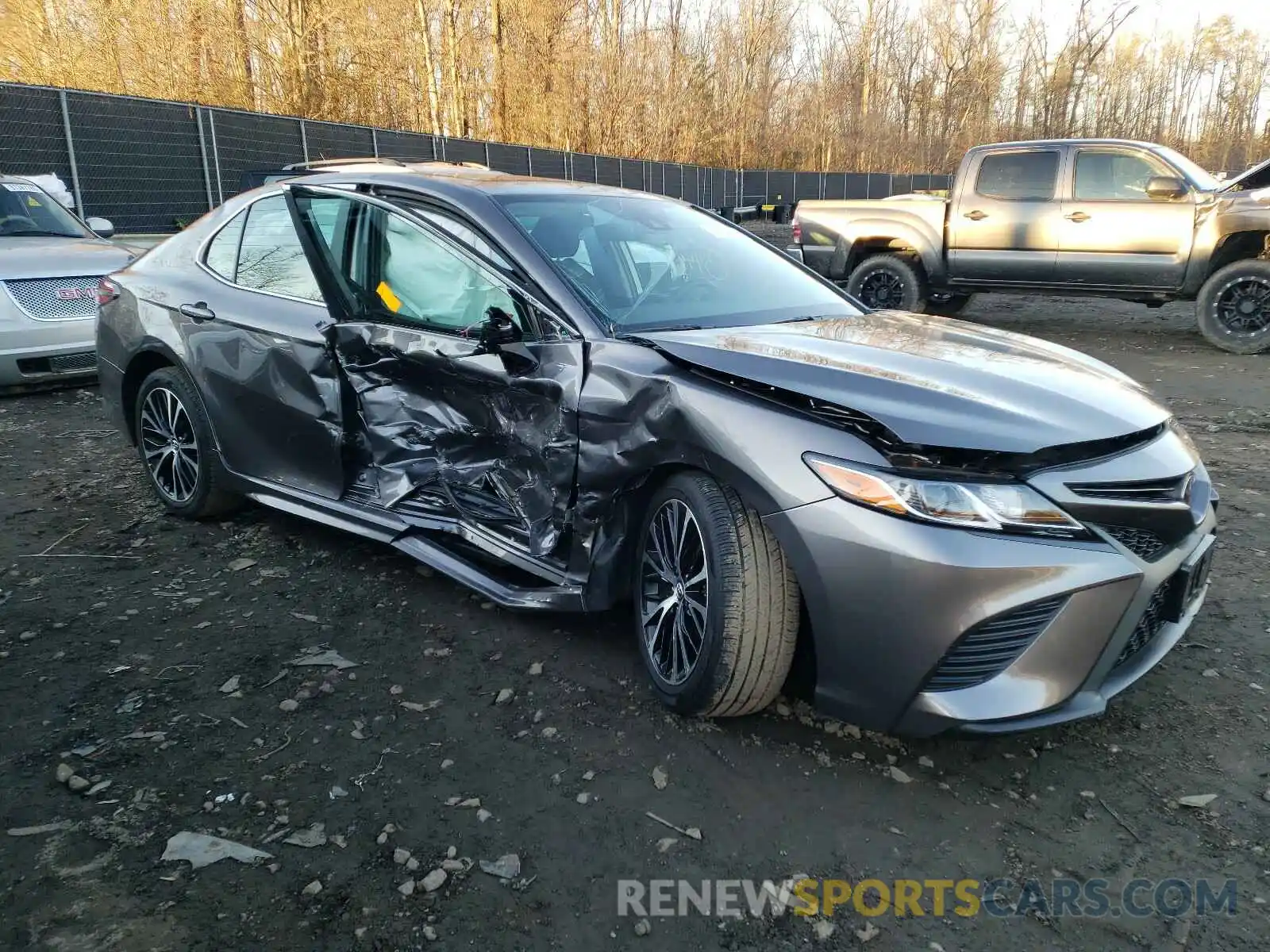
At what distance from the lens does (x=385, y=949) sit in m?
1.95

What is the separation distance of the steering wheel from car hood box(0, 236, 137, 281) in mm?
196

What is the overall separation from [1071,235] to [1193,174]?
126 cm

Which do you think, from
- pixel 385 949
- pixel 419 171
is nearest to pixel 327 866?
pixel 385 949

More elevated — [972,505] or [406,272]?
[406,272]

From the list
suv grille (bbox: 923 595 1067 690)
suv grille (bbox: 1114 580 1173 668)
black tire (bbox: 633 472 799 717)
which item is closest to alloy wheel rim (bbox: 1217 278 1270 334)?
suv grille (bbox: 1114 580 1173 668)

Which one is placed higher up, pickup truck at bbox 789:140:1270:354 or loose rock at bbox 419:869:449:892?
pickup truck at bbox 789:140:1270:354

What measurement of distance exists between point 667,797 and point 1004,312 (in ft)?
38.4

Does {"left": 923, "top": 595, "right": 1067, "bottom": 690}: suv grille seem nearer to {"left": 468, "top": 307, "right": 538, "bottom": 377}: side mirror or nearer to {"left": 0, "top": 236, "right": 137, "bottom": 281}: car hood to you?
{"left": 468, "top": 307, "right": 538, "bottom": 377}: side mirror

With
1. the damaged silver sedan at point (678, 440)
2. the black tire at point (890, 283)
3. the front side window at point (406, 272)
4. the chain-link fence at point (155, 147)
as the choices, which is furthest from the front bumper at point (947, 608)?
the black tire at point (890, 283)

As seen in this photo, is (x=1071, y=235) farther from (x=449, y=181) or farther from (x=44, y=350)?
(x=44, y=350)

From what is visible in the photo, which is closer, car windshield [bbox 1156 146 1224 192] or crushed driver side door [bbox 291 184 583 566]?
crushed driver side door [bbox 291 184 583 566]

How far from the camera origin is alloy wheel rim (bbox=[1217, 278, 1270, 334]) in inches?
343

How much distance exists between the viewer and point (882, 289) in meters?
10.8

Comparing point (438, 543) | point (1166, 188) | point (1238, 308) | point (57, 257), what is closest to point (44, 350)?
point (57, 257)
